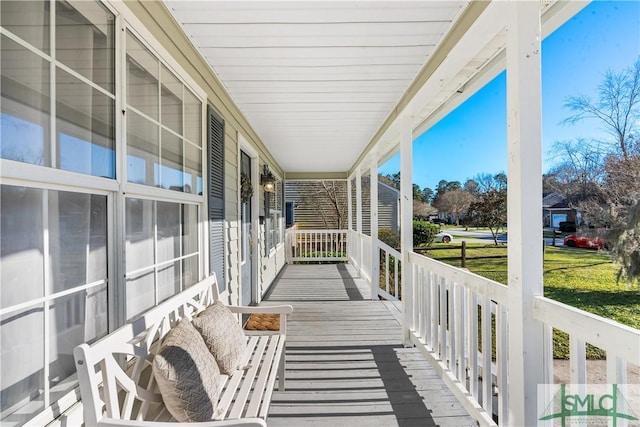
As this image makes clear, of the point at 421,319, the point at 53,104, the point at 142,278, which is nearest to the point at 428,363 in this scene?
the point at 421,319

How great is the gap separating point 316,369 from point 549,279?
1.80m

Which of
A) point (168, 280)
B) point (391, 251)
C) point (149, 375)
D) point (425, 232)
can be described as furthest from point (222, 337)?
point (425, 232)

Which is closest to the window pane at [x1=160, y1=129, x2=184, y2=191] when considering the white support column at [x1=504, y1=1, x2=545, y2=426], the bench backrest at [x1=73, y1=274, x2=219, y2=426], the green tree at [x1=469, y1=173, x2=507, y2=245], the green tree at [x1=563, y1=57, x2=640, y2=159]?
the bench backrest at [x1=73, y1=274, x2=219, y2=426]

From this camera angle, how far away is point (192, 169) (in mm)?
2346

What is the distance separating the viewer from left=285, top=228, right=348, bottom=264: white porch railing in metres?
8.82

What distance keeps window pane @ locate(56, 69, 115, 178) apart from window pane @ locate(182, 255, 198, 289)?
97 cm

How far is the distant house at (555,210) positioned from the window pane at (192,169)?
2.11 metres

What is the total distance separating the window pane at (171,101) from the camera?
1948 mm

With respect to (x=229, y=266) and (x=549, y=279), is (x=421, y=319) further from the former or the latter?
Answer: (x=229, y=266)

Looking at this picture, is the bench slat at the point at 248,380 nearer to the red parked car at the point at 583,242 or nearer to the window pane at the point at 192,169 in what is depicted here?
the window pane at the point at 192,169

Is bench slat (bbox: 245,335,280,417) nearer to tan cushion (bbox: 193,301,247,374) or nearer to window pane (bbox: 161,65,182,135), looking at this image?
tan cushion (bbox: 193,301,247,374)

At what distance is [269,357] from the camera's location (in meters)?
1.97

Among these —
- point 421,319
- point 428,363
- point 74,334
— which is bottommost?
point 428,363
